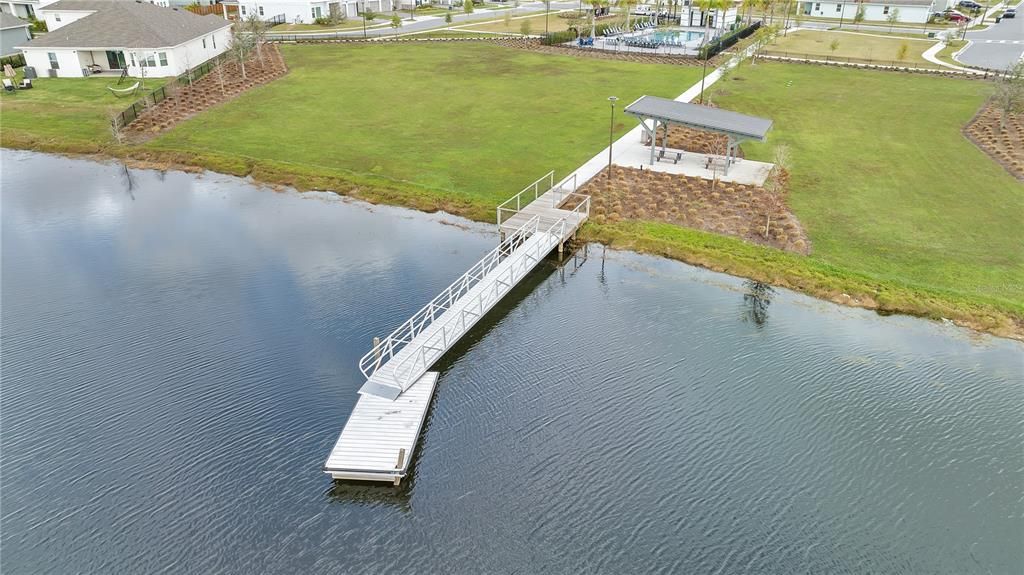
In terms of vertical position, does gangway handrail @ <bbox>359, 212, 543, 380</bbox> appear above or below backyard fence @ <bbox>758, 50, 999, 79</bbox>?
below

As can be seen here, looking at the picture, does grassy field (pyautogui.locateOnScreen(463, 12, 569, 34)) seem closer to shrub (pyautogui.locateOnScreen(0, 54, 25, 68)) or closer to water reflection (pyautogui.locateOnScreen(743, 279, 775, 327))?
shrub (pyautogui.locateOnScreen(0, 54, 25, 68))

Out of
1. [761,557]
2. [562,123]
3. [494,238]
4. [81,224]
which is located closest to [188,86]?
[81,224]

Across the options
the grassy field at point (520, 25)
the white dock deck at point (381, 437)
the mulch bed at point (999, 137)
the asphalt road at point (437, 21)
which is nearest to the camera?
the white dock deck at point (381, 437)

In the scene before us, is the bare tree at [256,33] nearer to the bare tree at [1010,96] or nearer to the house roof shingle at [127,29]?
the house roof shingle at [127,29]

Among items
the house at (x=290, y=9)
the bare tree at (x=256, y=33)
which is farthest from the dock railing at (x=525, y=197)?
the house at (x=290, y=9)

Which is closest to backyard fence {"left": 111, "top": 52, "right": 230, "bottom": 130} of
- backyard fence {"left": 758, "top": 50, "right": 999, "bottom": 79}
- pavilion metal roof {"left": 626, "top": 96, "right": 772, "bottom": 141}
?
pavilion metal roof {"left": 626, "top": 96, "right": 772, "bottom": 141}

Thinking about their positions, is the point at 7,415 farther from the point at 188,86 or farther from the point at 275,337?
the point at 188,86
